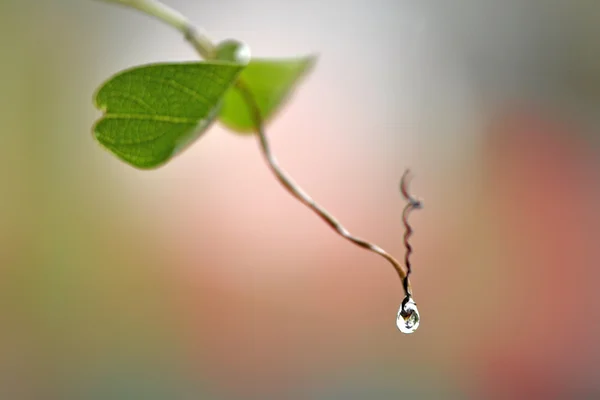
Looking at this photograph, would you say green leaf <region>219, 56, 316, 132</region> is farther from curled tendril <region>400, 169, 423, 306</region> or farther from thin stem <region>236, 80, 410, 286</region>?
curled tendril <region>400, 169, 423, 306</region>

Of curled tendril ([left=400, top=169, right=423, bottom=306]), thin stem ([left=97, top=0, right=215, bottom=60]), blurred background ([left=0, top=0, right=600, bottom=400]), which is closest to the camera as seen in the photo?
curled tendril ([left=400, top=169, right=423, bottom=306])

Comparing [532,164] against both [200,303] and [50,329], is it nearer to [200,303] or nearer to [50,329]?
[200,303]

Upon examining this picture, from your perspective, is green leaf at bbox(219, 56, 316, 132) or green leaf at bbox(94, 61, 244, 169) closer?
green leaf at bbox(94, 61, 244, 169)

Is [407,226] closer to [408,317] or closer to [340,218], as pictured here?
[408,317]

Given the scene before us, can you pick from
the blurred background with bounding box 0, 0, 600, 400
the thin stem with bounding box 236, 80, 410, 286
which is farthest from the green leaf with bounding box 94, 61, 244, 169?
the blurred background with bounding box 0, 0, 600, 400

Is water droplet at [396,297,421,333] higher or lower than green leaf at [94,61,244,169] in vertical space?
lower

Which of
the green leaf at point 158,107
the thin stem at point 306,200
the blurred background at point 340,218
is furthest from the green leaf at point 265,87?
the blurred background at point 340,218

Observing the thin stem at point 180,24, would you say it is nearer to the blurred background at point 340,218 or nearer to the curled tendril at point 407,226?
the curled tendril at point 407,226
